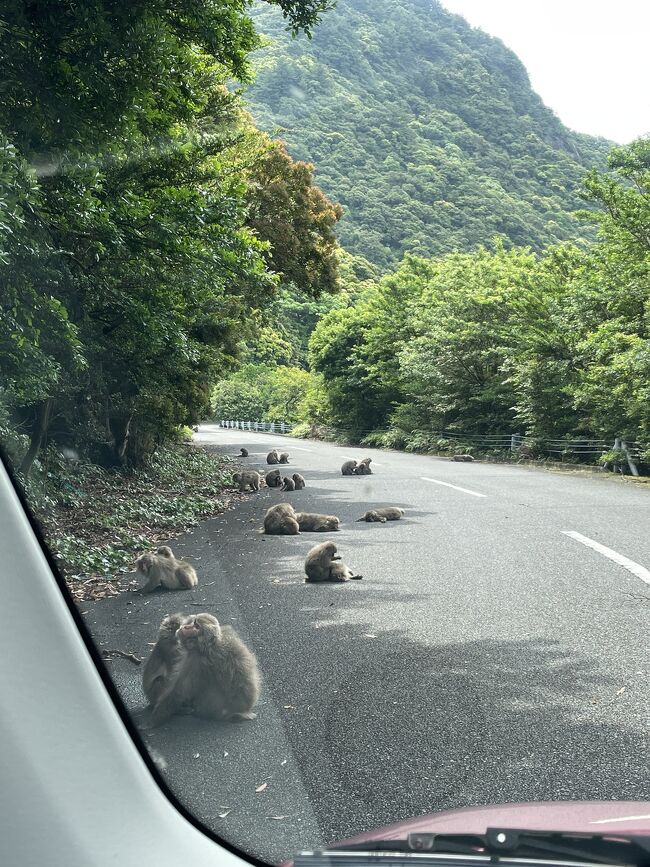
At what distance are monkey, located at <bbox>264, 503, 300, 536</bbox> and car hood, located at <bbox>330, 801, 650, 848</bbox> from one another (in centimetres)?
785

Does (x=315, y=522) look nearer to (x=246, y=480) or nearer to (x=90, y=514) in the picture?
(x=246, y=480)

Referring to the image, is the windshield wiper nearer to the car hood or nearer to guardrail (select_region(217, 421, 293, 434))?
the car hood

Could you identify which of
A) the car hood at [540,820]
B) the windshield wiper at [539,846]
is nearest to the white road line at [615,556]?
the car hood at [540,820]

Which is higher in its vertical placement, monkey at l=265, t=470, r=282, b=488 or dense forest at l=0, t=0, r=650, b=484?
dense forest at l=0, t=0, r=650, b=484

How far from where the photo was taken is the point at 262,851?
1.57 meters

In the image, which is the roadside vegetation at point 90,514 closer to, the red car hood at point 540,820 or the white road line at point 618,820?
the red car hood at point 540,820

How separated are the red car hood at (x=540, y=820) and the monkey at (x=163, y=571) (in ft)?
6.20

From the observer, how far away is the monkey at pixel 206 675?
212 centimetres

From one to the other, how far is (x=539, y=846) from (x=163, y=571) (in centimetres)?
267

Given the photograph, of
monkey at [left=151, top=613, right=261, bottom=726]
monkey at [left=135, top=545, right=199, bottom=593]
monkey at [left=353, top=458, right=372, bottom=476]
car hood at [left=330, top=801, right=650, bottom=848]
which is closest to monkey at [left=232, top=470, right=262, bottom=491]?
monkey at [left=353, top=458, right=372, bottom=476]

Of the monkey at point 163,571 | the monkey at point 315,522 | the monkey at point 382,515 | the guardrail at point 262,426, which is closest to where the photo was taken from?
the monkey at point 163,571

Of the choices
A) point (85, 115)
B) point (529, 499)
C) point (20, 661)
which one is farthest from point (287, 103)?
point (529, 499)

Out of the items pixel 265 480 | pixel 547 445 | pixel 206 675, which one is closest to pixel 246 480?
pixel 265 480

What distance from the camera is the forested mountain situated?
2926 mm
